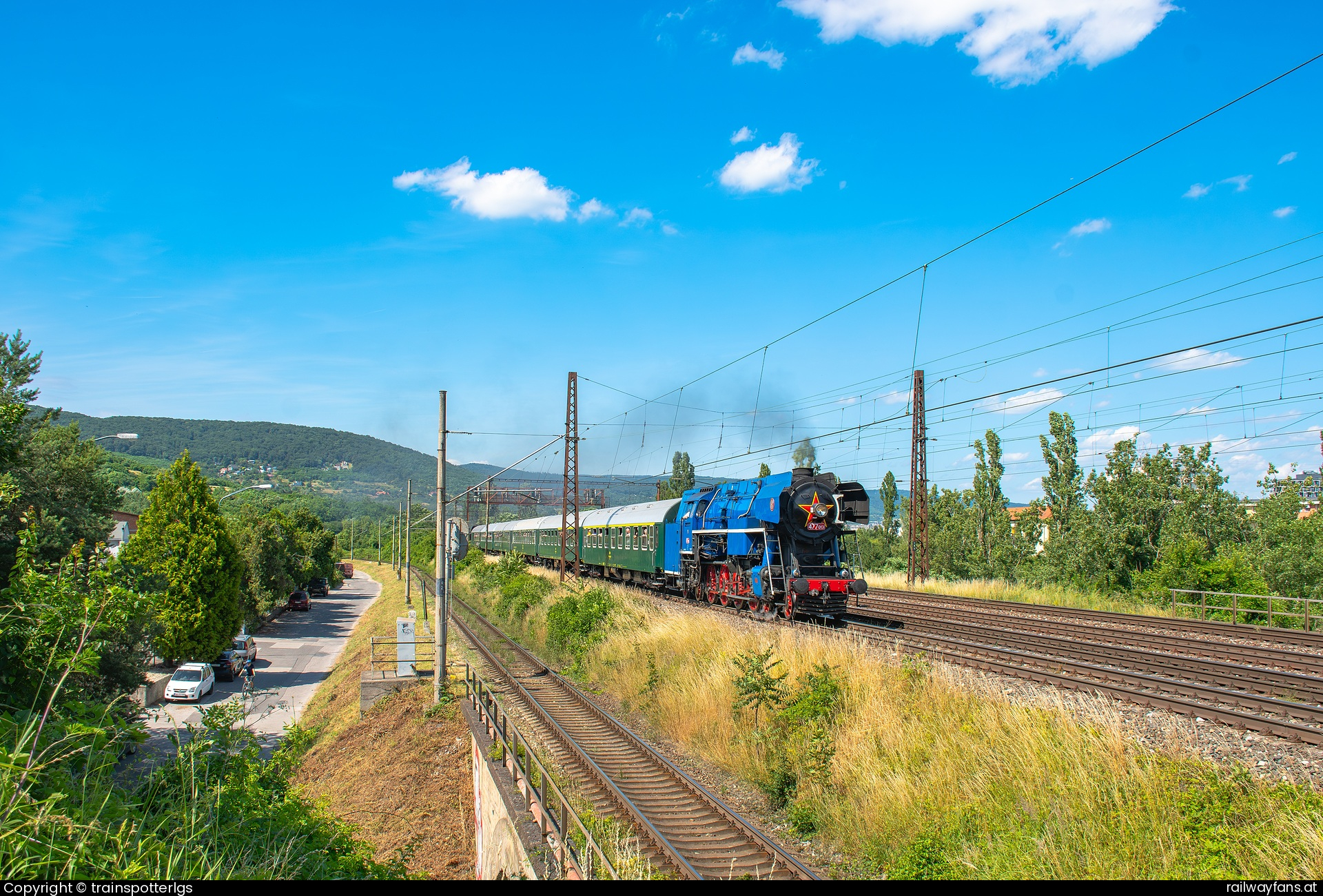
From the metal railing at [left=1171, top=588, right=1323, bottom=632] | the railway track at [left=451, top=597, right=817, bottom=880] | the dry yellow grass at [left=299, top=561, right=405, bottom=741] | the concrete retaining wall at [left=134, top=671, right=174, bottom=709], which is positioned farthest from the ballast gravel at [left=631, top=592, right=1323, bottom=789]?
the concrete retaining wall at [left=134, top=671, right=174, bottom=709]

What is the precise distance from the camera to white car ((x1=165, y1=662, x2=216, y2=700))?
26406 mm

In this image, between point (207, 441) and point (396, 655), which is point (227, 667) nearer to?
point (396, 655)

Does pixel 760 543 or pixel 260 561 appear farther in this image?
pixel 260 561

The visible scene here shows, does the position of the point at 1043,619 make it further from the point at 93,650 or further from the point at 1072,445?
the point at 93,650

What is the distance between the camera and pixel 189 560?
30.4 meters

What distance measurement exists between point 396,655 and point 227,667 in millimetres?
11436

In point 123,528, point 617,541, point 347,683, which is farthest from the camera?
point 123,528

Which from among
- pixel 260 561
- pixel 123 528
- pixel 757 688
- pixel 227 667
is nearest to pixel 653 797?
pixel 757 688

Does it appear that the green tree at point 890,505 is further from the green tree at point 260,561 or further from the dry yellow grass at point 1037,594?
the green tree at point 260,561

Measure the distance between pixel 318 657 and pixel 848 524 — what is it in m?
32.6

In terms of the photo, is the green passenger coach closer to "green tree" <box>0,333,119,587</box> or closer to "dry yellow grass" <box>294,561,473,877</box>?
"dry yellow grass" <box>294,561,473,877</box>

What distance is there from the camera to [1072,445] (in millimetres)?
32844

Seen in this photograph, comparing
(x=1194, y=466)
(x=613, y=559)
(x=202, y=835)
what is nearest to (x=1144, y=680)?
(x=202, y=835)
